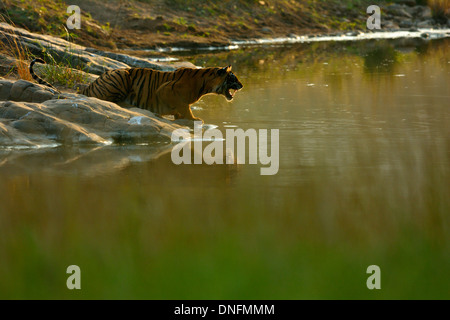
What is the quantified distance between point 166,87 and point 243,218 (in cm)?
464

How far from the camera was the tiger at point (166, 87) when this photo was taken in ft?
31.2

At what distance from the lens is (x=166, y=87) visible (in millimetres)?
9555

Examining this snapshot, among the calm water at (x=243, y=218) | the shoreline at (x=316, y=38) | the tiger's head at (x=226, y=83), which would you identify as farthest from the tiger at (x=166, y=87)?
the shoreline at (x=316, y=38)

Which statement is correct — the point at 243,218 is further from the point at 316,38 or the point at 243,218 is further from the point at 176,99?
the point at 316,38

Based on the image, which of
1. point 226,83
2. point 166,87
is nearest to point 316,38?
point 226,83

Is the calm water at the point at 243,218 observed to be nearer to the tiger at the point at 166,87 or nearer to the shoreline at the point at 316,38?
the tiger at the point at 166,87

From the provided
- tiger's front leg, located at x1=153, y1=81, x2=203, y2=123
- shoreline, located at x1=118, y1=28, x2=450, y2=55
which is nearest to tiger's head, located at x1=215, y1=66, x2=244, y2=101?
tiger's front leg, located at x1=153, y1=81, x2=203, y2=123

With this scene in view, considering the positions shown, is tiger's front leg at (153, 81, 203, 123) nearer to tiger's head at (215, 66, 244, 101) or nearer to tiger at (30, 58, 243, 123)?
tiger at (30, 58, 243, 123)

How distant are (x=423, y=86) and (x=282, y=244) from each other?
361 inches

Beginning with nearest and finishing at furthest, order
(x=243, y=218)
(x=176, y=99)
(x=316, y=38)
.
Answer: (x=243, y=218), (x=176, y=99), (x=316, y=38)

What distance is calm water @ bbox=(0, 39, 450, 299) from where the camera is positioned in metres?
4.03

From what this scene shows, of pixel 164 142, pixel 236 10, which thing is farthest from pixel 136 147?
pixel 236 10

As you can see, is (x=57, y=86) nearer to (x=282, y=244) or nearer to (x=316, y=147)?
(x=316, y=147)

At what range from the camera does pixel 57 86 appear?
37.2 feet
